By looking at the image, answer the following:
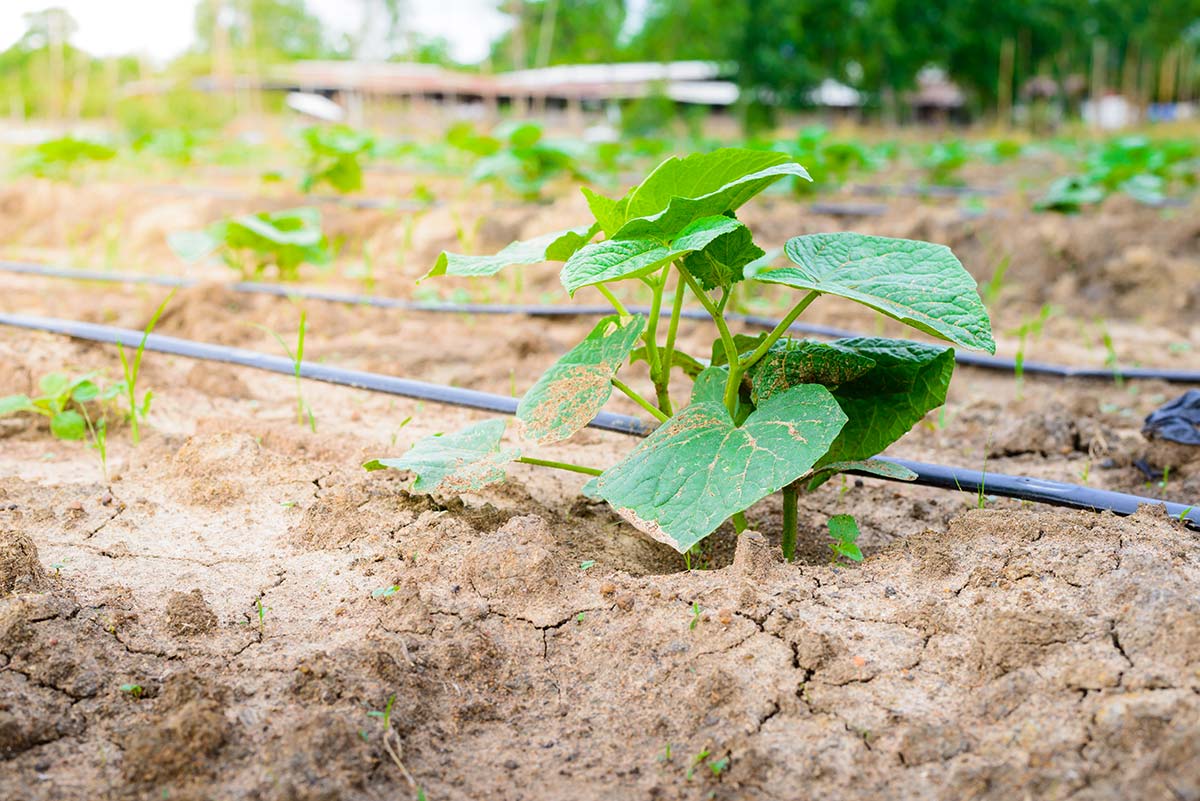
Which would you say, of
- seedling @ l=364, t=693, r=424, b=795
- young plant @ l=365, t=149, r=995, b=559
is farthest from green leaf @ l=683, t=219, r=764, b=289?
seedling @ l=364, t=693, r=424, b=795

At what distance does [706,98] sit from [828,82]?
825 cm

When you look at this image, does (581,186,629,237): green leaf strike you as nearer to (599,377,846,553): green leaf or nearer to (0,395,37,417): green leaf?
(599,377,846,553): green leaf

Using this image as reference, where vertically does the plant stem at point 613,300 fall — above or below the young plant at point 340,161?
below

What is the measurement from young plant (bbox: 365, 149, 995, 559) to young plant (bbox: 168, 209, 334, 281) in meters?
1.87

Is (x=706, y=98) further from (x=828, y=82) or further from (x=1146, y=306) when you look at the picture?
(x=1146, y=306)

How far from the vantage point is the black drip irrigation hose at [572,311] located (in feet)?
8.56

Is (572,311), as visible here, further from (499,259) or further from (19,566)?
(19,566)

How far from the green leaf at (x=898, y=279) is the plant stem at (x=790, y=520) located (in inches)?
12.4

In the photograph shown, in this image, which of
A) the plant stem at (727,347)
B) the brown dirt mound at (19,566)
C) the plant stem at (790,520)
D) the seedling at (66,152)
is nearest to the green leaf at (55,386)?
the brown dirt mound at (19,566)

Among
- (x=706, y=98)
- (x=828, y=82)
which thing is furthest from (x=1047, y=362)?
(x=706, y=98)

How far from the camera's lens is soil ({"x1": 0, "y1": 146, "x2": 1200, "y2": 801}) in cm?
98

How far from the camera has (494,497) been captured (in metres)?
1.65

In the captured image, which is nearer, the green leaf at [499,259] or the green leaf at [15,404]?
the green leaf at [499,259]

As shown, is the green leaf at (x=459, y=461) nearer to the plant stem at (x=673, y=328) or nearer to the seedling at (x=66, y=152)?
the plant stem at (x=673, y=328)
